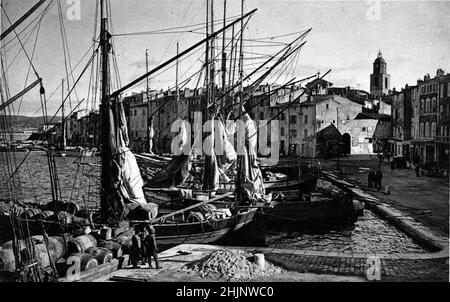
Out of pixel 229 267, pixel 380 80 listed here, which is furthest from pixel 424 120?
pixel 380 80

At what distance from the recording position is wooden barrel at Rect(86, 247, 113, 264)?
1241 cm

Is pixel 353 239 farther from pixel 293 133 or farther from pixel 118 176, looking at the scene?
pixel 293 133

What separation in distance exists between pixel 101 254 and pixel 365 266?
316 inches

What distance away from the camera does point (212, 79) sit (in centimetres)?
2778

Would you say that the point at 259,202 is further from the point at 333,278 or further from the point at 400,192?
the point at 400,192

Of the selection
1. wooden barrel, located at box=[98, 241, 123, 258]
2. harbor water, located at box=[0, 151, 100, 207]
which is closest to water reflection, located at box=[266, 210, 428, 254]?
wooden barrel, located at box=[98, 241, 123, 258]

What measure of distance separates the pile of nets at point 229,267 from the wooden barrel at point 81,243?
130 inches

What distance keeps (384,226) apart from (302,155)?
31.2 meters

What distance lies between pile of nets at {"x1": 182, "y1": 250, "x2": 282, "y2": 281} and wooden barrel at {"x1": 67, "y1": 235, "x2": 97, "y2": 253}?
3.31 m

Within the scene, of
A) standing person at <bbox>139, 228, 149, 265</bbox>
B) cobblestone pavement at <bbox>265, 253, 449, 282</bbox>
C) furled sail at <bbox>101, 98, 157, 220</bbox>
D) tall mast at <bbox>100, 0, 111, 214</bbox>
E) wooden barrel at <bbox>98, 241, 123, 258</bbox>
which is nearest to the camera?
standing person at <bbox>139, 228, 149, 265</bbox>

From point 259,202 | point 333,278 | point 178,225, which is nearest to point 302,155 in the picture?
point 259,202

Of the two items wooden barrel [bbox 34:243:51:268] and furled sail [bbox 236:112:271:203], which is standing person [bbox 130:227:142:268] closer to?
wooden barrel [bbox 34:243:51:268]

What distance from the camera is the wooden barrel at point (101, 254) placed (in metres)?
12.4

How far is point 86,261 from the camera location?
1191cm
